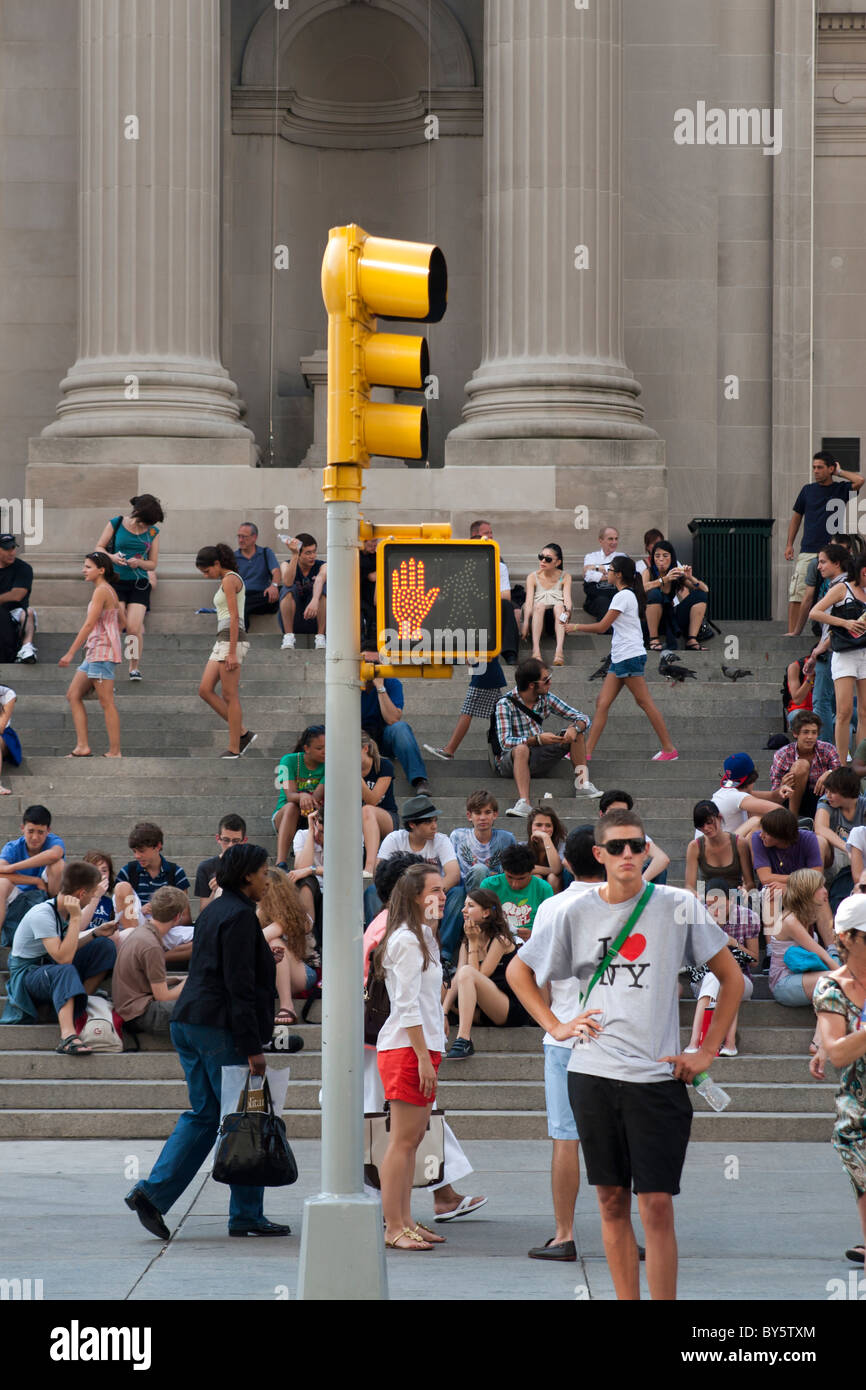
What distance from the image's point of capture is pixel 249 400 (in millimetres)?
25875

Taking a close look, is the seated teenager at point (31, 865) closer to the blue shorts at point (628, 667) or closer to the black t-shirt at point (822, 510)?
the blue shorts at point (628, 667)

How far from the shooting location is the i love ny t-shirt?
7.05 meters

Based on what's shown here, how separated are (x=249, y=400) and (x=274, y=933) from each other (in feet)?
48.4

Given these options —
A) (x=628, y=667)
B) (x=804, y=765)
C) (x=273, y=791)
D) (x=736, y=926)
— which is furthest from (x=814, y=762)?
(x=273, y=791)

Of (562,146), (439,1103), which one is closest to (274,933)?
(439,1103)

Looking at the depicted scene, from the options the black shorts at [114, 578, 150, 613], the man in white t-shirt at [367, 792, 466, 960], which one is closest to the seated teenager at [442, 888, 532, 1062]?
the man in white t-shirt at [367, 792, 466, 960]

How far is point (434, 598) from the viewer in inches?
280

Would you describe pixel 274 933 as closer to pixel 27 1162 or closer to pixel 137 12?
pixel 27 1162

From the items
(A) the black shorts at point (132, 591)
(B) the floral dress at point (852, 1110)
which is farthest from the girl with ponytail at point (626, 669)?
(B) the floral dress at point (852, 1110)

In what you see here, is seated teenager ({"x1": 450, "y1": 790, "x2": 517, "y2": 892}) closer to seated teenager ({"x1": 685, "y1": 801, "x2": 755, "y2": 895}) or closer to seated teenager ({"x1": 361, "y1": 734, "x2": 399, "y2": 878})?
seated teenager ({"x1": 361, "y1": 734, "x2": 399, "y2": 878})

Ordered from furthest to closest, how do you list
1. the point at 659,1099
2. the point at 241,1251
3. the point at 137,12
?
the point at 137,12 → the point at 241,1251 → the point at 659,1099

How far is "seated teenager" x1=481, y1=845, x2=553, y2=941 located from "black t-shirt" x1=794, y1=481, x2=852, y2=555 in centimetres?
776

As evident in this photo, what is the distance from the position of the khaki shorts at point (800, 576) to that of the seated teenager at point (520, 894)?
25.5 ft

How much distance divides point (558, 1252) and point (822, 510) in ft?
38.7
